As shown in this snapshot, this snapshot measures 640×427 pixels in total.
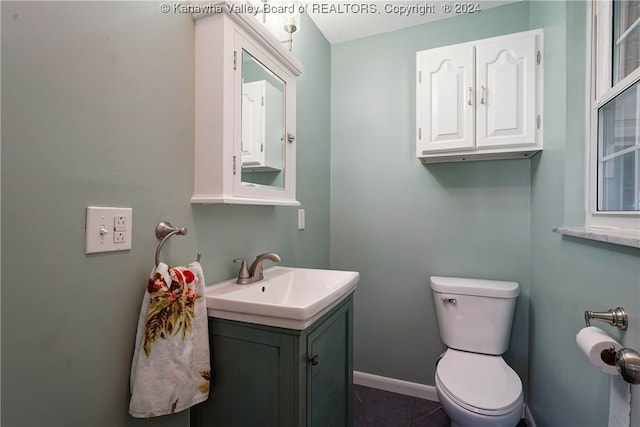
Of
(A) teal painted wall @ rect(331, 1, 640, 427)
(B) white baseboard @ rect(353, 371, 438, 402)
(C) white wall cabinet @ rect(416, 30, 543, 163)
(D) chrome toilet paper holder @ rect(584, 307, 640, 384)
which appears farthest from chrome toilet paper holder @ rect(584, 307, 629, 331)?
(B) white baseboard @ rect(353, 371, 438, 402)

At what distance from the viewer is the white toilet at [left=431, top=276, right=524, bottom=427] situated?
128 cm

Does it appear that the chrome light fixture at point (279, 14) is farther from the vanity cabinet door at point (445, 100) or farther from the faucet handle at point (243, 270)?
the faucet handle at point (243, 270)

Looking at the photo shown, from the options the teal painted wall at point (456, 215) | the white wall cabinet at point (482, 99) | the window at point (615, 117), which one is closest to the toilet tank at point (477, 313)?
the teal painted wall at point (456, 215)

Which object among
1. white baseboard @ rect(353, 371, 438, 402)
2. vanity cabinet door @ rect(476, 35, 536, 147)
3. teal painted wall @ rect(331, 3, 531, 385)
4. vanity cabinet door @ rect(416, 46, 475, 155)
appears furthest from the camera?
white baseboard @ rect(353, 371, 438, 402)

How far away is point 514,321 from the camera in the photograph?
5.70 feet

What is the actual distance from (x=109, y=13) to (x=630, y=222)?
162 centimetres

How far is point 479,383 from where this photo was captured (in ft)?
4.36

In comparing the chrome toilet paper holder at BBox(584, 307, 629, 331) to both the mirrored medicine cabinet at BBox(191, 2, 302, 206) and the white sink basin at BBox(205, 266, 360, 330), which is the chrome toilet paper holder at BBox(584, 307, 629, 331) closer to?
the white sink basin at BBox(205, 266, 360, 330)

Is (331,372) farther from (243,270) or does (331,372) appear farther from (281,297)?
(243,270)

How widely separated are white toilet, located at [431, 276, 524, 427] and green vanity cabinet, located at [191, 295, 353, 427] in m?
0.67

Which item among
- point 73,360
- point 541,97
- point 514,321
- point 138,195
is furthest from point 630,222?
point 73,360

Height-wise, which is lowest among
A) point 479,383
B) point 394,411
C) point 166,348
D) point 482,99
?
point 394,411

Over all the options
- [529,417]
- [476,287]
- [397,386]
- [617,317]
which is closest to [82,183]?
[617,317]

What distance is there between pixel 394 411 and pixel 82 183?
197cm
